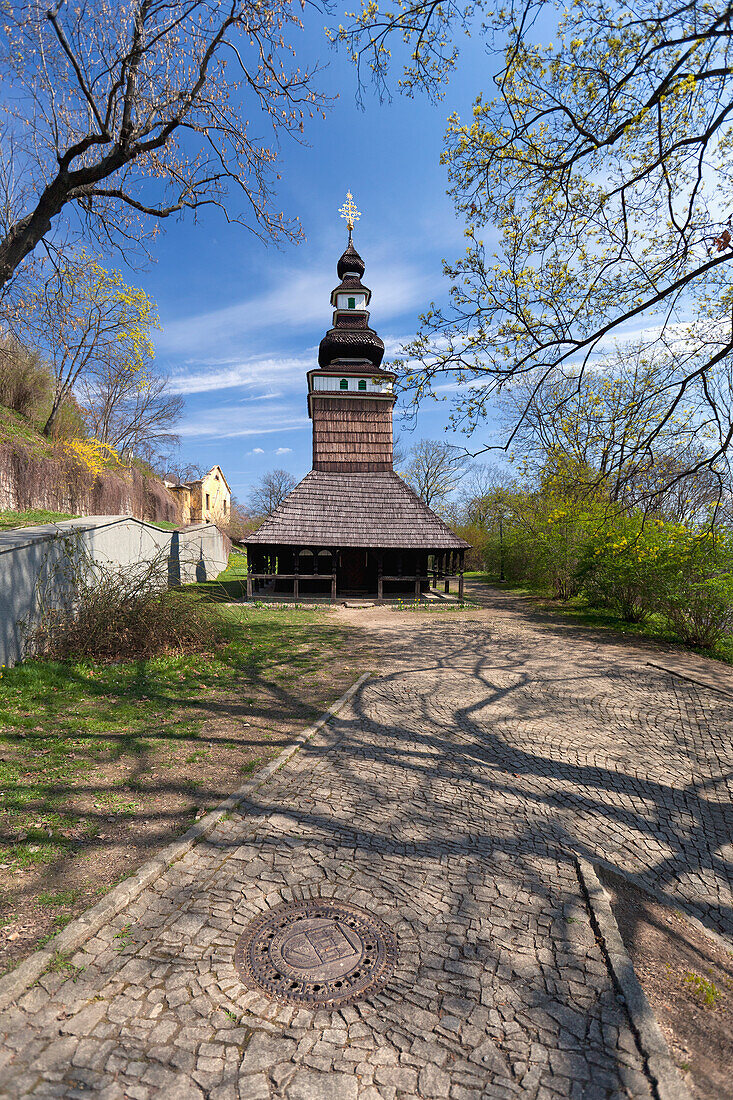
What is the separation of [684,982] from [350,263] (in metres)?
25.7

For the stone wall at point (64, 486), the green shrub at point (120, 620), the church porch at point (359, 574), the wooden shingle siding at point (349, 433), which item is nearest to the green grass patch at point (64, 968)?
the green shrub at point (120, 620)

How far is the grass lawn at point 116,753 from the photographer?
317 cm

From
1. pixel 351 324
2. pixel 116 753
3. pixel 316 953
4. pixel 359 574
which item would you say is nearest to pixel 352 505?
pixel 359 574

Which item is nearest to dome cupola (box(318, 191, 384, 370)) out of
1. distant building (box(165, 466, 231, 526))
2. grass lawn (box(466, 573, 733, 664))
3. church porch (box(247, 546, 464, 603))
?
church porch (box(247, 546, 464, 603))

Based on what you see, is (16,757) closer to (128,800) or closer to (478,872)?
(128,800)

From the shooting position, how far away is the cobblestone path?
205 cm

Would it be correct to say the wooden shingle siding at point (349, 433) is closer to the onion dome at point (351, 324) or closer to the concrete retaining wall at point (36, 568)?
the onion dome at point (351, 324)

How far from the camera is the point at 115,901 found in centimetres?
292

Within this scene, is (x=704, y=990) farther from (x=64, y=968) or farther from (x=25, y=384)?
(x=25, y=384)

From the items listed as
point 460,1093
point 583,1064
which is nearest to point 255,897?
point 460,1093

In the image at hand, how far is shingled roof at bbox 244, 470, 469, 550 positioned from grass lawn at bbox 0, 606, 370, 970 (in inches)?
340

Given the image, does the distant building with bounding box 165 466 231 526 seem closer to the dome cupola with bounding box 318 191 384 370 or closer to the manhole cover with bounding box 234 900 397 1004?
the dome cupola with bounding box 318 191 384 370

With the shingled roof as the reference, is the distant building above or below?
above

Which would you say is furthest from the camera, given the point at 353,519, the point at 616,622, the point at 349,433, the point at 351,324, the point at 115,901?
the point at 351,324
